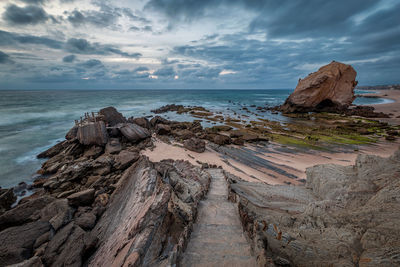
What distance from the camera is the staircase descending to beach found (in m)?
3.71

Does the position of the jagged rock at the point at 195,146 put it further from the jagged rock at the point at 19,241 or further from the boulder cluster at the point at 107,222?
the jagged rock at the point at 19,241

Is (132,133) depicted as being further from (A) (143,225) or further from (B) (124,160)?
(A) (143,225)

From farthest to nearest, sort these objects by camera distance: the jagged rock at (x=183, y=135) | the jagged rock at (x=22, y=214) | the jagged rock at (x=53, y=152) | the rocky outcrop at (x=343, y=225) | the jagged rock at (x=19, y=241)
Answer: the jagged rock at (x=183, y=135)
the jagged rock at (x=53, y=152)
the jagged rock at (x=22, y=214)
the jagged rock at (x=19, y=241)
the rocky outcrop at (x=343, y=225)

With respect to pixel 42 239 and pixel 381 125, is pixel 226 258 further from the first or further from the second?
pixel 381 125

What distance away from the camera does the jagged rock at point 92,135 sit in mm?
15391

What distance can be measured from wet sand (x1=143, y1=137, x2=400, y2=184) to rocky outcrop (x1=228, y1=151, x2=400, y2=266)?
5.33 metres

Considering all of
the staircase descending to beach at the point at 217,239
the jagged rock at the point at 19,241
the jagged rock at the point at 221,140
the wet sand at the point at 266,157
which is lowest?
the wet sand at the point at 266,157

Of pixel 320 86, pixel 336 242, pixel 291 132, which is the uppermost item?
pixel 320 86

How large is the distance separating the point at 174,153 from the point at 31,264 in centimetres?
1230

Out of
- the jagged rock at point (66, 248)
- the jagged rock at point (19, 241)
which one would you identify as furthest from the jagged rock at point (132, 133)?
the jagged rock at point (66, 248)

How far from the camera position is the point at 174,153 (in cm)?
1598

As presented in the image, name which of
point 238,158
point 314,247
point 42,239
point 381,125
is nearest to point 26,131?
point 42,239

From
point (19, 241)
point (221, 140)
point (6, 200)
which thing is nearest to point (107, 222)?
point (19, 241)

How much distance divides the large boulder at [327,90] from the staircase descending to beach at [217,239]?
4988 cm
